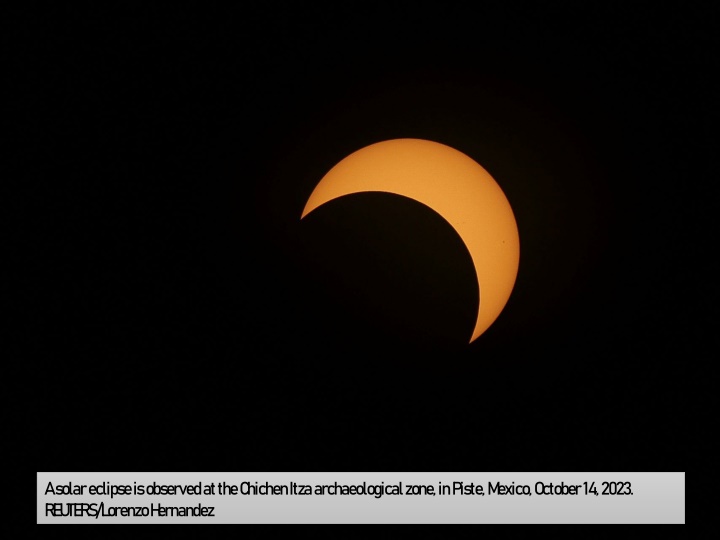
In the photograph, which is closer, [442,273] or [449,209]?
[442,273]

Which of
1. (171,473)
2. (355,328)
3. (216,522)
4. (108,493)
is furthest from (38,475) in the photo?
(355,328)

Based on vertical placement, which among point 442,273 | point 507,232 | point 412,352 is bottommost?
point 412,352

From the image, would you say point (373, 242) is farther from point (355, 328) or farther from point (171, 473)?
point (171, 473)

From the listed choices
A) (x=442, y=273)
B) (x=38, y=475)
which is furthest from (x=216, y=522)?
(x=442, y=273)

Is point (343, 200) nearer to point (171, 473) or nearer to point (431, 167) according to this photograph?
point (431, 167)

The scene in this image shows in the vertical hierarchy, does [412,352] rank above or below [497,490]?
above

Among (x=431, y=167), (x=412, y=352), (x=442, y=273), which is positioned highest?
(x=431, y=167)
